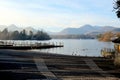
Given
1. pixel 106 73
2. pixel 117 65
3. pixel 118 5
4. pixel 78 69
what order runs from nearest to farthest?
pixel 106 73 < pixel 78 69 < pixel 117 65 < pixel 118 5

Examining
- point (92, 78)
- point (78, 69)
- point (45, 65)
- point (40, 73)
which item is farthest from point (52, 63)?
point (92, 78)

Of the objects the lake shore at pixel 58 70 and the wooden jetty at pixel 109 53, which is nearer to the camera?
the lake shore at pixel 58 70

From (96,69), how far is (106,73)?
2056 mm

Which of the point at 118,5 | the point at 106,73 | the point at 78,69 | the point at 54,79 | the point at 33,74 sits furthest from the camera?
the point at 118,5

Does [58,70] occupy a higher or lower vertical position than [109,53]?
higher

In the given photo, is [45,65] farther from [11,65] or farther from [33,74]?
[33,74]

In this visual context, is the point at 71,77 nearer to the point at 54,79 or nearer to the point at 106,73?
the point at 54,79

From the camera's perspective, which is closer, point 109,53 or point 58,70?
point 58,70

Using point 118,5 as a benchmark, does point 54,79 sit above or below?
below

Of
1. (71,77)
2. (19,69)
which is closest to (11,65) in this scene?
(19,69)

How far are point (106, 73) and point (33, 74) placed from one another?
220 inches

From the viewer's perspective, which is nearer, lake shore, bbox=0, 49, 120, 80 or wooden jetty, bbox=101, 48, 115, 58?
lake shore, bbox=0, 49, 120, 80

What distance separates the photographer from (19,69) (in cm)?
2484

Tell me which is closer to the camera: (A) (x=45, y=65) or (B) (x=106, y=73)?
(B) (x=106, y=73)
